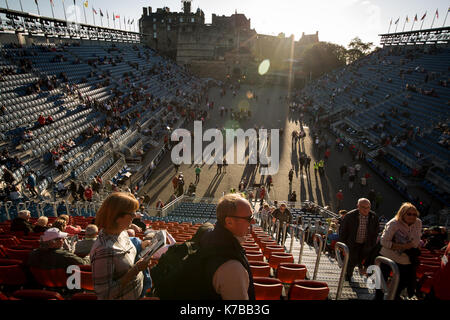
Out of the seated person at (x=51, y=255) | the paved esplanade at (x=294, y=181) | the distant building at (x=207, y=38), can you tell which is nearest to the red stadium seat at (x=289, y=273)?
the seated person at (x=51, y=255)

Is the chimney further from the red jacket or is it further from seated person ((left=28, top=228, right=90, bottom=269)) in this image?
the red jacket

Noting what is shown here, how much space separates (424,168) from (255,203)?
478 inches

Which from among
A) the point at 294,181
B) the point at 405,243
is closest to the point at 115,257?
the point at 405,243

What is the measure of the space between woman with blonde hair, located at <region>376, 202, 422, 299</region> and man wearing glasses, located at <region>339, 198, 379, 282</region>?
2.46 ft

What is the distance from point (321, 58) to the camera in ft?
200

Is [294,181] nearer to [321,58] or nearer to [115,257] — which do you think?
[115,257]

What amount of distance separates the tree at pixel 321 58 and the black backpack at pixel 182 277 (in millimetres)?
67551

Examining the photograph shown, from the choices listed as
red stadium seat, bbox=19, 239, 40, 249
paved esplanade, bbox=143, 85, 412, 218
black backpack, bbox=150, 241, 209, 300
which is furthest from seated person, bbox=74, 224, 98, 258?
paved esplanade, bbox=143, 85, 412, 218

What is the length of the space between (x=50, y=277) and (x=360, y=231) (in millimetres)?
5018

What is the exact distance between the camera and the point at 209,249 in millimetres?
1718

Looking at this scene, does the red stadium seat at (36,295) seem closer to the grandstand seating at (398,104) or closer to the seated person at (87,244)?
the seated person at (87,244)

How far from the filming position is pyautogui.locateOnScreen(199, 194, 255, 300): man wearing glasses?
5.32 feet
